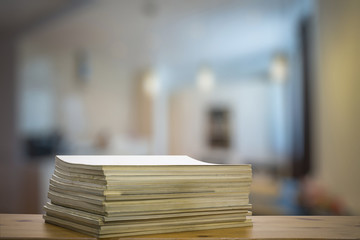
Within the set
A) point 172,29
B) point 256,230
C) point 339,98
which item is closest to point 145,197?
point 256,230

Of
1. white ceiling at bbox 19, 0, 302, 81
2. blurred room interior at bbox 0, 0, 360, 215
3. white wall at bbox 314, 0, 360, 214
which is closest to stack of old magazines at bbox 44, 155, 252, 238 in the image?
blurred room interior at bbox 0, 0, 360, 215

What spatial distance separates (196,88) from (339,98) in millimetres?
9659

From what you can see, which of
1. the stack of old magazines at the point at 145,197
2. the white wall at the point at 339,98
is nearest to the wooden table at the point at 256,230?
the stack of old magazines at the point at 145,197

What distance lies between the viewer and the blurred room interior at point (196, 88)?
297 centimetres

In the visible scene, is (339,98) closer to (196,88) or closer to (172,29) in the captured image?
(172,29)

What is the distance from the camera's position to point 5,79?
640 centimetres

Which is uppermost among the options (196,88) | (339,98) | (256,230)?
(196,88)

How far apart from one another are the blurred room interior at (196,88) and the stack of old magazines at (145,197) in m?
1.96

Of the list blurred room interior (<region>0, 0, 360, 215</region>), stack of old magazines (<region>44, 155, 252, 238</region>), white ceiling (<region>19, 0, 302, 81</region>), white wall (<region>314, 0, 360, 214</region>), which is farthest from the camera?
white ceiling (<region>19, 0, 302, 81</region>)

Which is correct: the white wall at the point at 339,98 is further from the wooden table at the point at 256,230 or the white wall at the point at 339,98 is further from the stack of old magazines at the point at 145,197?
the stack of old magazines at the point at 145,197

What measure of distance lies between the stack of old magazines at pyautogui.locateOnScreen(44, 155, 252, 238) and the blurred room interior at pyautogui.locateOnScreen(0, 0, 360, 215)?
77.1 inches

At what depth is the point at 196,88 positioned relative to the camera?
41.2 feet

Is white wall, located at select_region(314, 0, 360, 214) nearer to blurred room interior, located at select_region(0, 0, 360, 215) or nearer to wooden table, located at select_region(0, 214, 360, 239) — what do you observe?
blurred room interior, located at select_region(0, 0, 360, 215)

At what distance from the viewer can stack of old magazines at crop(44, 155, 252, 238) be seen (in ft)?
1.96
